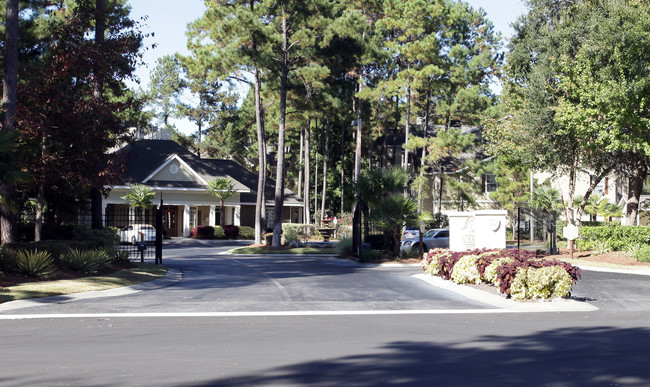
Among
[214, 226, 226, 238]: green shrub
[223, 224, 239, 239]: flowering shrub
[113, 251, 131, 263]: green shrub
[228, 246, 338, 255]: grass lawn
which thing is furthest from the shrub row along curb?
[223, 224, 239, 239]: flowering shrub

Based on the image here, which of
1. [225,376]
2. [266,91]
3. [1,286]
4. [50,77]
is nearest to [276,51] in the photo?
[266,91]

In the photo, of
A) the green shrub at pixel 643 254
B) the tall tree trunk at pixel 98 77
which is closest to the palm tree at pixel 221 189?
the tall tree trunk at pixel 98 77

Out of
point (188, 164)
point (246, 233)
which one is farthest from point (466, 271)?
point (188, 164)

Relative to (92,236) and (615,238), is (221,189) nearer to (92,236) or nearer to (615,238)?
(92,236)

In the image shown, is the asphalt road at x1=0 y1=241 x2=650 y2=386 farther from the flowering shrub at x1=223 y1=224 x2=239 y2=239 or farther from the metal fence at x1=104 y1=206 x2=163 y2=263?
the flowering shrub at x1=223 y1=224 x2=239 y2=239

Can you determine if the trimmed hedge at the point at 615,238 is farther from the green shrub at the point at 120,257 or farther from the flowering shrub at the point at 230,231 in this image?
the flowering shrub at the point at 230,231

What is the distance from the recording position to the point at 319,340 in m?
9.72

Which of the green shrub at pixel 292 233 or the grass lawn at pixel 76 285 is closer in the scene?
the grass lawn at pixel 76 285

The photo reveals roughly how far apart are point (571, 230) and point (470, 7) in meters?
38.0

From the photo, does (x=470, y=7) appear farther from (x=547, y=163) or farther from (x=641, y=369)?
(x=641, y=369)

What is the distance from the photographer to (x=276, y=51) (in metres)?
37.5

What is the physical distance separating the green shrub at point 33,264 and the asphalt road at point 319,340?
3004mm

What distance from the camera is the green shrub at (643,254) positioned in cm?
2422

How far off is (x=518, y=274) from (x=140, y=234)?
2703 cm
